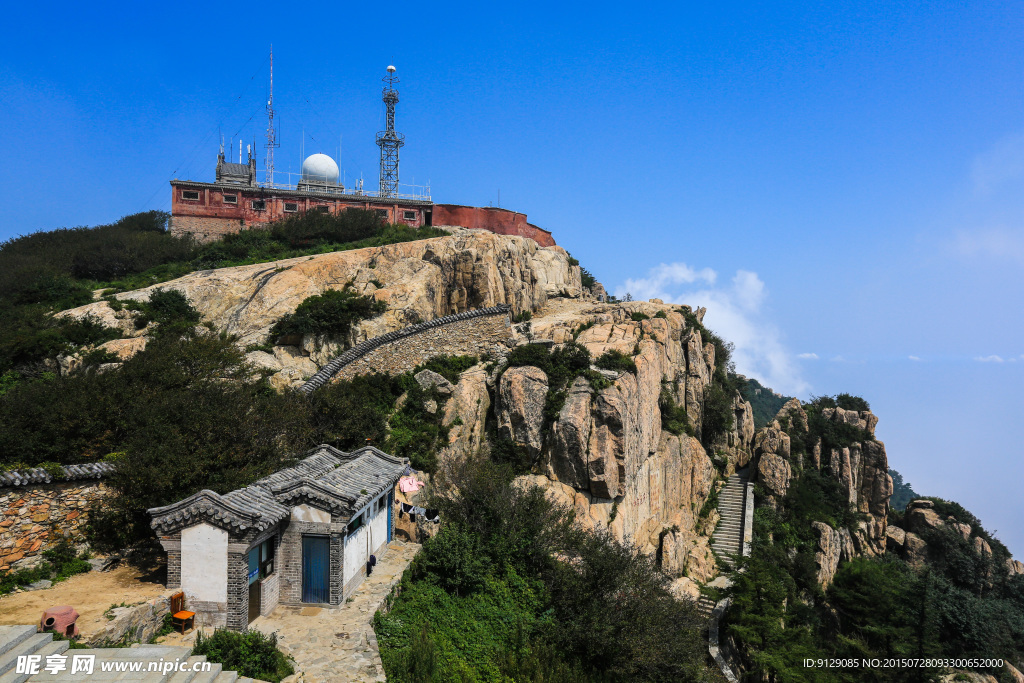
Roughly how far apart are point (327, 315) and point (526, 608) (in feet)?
53.7

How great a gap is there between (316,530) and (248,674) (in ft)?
11.0

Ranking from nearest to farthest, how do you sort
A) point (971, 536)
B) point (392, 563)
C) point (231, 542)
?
point (231, 542)
point (392, 563)
point (971, 536)

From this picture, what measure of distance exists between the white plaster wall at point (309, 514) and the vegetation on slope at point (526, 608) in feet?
8.00

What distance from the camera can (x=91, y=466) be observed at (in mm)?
13930

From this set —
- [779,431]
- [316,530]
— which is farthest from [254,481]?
[779,431]

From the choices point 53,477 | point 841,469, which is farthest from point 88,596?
point 841,469

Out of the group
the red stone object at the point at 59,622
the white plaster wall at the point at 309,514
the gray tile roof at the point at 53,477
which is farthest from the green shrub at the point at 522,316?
the red stone object at the point at 59,622

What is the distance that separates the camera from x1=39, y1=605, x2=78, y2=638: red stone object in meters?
9.68

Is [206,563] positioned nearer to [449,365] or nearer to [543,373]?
[543,373]

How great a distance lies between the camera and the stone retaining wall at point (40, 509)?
12.7 metres

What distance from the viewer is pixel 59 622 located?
381 inches

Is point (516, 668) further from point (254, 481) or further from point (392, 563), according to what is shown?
Answer: point (254, 481)

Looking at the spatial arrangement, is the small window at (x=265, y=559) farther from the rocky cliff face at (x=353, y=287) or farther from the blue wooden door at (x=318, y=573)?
the rocky cliff face at (x=353, y=287)

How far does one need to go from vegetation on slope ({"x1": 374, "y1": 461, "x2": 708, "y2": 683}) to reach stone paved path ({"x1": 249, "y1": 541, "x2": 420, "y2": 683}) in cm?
43
